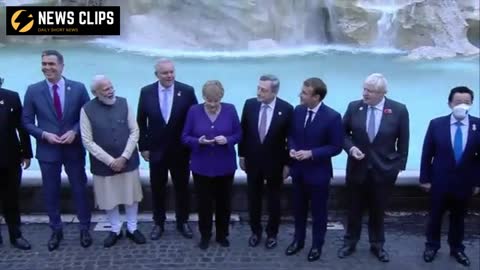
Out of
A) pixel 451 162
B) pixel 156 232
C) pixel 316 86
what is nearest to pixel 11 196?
pixel 156 232

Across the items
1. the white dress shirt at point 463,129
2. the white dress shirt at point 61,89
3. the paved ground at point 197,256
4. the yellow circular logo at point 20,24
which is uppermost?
the yellow circular logo at point 20,24

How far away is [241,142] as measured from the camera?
17.4 feet

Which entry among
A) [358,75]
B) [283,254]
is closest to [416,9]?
[358,75]

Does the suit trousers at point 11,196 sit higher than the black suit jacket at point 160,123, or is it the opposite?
the black suit jacket at point 160,123

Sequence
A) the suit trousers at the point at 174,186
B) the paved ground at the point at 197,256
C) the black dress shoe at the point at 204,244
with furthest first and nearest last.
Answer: the suit trousers at the point at 174,186, the black dress shoe at the point at 204,244, the paved ground at the point at 197,256

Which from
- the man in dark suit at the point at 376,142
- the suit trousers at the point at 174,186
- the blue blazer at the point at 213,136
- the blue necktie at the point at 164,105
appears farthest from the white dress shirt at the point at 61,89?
the man in dark suit at the point at 376,142

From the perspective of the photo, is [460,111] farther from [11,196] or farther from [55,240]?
[11,196]

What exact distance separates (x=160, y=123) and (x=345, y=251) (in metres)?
1.83

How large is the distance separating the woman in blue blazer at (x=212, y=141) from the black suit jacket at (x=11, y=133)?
4.31 feet

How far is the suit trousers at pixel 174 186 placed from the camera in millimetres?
5559

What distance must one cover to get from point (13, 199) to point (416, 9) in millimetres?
5138

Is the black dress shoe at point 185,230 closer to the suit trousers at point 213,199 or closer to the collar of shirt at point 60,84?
the suit trousers at point 213,199

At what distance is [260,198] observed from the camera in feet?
17.8

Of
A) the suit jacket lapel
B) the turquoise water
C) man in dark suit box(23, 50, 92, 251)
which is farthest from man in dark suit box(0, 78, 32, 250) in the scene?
the turquoise water
